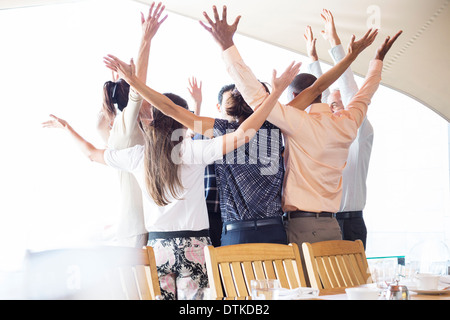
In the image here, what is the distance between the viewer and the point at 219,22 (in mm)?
1848

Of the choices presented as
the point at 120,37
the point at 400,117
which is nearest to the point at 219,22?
the point at 120,37

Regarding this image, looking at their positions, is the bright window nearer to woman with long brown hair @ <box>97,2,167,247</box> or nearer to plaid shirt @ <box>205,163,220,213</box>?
woman with long brown hair @ <box>97,2,167,247</box>

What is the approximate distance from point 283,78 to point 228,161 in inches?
13.7

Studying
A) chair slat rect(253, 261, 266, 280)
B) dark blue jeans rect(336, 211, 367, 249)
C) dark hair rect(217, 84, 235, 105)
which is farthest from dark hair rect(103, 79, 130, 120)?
dark blue jeans rect(336, 211, 367, 249)

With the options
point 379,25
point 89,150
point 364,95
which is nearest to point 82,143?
point 89,150

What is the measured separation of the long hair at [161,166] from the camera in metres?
1.73

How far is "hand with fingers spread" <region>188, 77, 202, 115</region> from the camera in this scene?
2.53m

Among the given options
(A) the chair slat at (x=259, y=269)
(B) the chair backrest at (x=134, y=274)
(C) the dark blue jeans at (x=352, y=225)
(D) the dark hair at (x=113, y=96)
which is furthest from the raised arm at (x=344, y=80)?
(B) the chair backrest at (x=134, y=274)

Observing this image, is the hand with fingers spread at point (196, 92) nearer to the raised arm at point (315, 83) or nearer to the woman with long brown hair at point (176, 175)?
the raised arm at point (315, 83)

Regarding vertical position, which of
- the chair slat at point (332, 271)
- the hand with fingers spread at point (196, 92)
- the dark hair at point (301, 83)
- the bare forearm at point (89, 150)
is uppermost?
the hand with fingers spread at point (196, 92)

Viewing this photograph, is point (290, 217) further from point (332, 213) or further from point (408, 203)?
point (408, 203)

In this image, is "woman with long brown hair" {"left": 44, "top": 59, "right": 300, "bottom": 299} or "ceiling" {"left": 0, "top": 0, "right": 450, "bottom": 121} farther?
"ceiling" {"left": 0, "top": 0, "right": 450, "bottom": 121}

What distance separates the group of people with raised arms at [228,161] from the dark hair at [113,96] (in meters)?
0.18

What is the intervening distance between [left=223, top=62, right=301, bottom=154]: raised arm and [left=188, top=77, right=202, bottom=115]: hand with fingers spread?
33.4 inches
